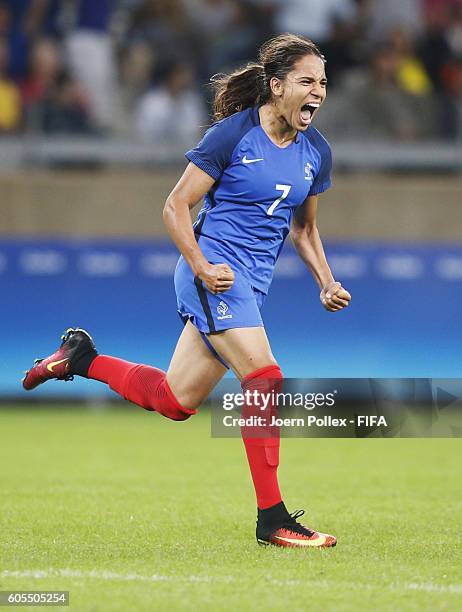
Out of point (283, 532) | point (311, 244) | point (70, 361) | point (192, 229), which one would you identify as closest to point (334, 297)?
point (311, 244)

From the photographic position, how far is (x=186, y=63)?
1433 cm

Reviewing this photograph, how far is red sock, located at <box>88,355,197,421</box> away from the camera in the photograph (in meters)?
6.07

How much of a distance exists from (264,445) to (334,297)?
0.80 m

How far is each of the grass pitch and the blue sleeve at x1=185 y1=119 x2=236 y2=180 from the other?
1721 mm

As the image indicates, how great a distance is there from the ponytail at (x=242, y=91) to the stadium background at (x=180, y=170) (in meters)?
6.62

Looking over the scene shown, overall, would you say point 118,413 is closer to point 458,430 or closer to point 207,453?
point 207,453

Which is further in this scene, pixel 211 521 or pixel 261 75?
pixel 211 521

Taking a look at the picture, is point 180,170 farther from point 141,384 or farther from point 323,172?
point 141,384

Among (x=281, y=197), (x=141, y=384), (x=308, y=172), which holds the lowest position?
(x=141, y=384)

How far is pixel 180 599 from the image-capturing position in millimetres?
4613

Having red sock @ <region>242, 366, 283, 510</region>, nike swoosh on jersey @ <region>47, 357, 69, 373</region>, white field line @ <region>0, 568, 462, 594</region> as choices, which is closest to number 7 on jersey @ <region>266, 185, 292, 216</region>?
red sock @ <region>242, 366, 283, 510</region>

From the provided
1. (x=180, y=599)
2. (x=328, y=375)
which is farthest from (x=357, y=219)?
(x=180, y=599)

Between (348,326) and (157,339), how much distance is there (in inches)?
74.9

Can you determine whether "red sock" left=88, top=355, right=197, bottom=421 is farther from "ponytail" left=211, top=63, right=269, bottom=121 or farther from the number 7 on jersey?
"ponytail" left=211, top=63, right=269, bottom=121
